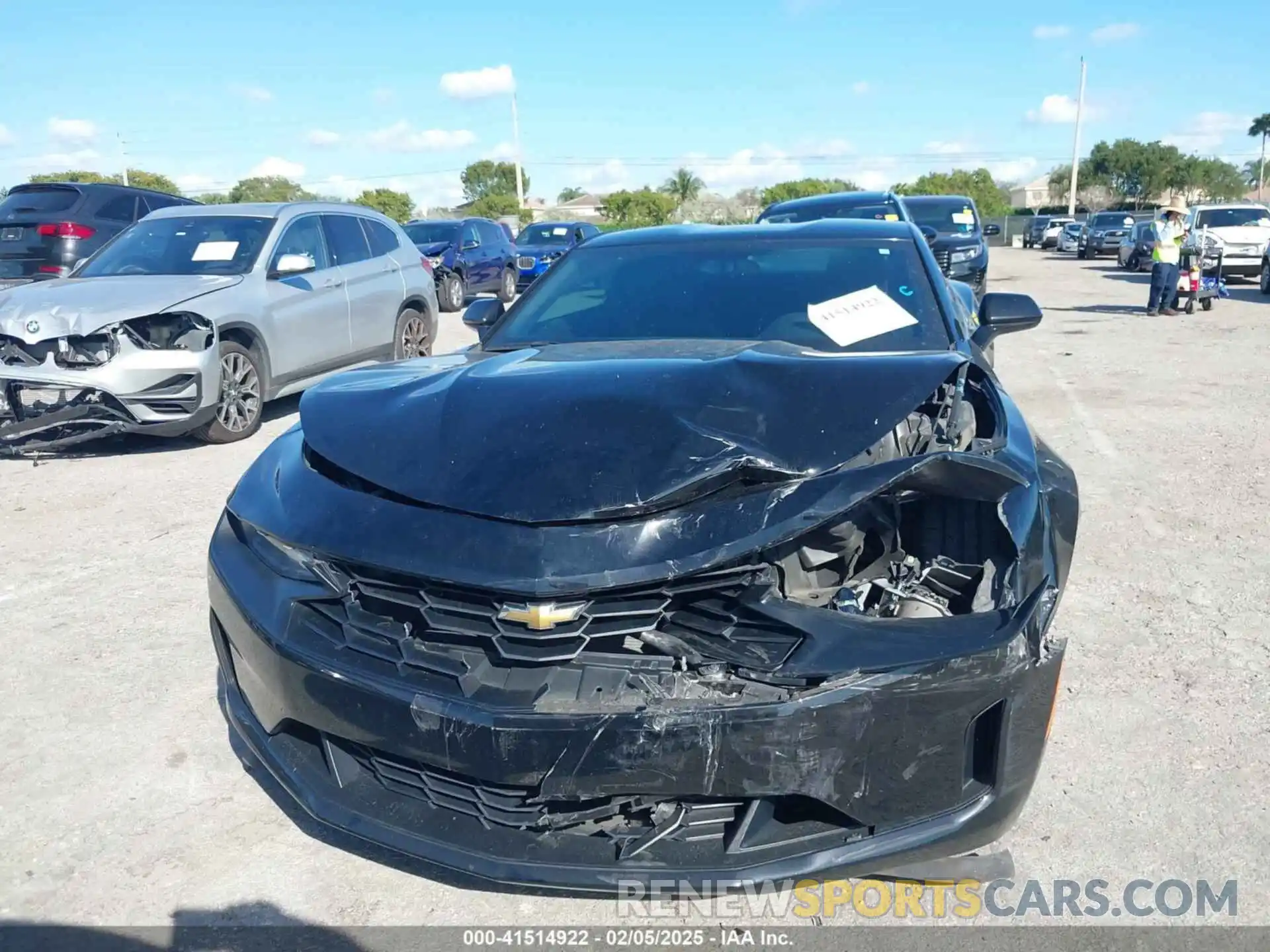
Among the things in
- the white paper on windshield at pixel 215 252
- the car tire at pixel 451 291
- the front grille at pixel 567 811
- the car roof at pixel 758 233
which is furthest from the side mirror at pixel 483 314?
the car tire at pixel 451 291

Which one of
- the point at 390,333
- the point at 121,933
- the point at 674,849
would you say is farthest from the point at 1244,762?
the point at 390,333

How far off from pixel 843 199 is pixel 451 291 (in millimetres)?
7243

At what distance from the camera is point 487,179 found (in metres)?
93.1

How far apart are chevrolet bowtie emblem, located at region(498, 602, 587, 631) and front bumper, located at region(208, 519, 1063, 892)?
0.10m

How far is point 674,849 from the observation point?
80.5 inches

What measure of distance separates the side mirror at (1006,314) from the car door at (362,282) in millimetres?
5620

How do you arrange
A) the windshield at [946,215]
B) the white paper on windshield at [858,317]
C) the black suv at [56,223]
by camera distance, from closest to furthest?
the white paper on windshield at [858,317]
the black suv at [56,223]
the windshield at [946,215]

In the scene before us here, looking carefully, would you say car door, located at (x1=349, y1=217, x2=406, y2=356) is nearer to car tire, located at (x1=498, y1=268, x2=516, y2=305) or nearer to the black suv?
the black suv

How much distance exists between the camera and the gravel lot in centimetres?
247

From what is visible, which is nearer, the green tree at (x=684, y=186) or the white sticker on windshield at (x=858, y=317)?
the white sticker on windshield at (x=858, y=317)

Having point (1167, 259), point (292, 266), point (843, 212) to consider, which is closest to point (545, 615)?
point (292, 266)

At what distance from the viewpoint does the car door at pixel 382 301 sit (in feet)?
27.8

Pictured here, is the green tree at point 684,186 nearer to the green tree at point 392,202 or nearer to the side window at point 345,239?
the green tree at point 392,202

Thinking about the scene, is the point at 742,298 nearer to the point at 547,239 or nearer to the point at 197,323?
the point at 197,323
